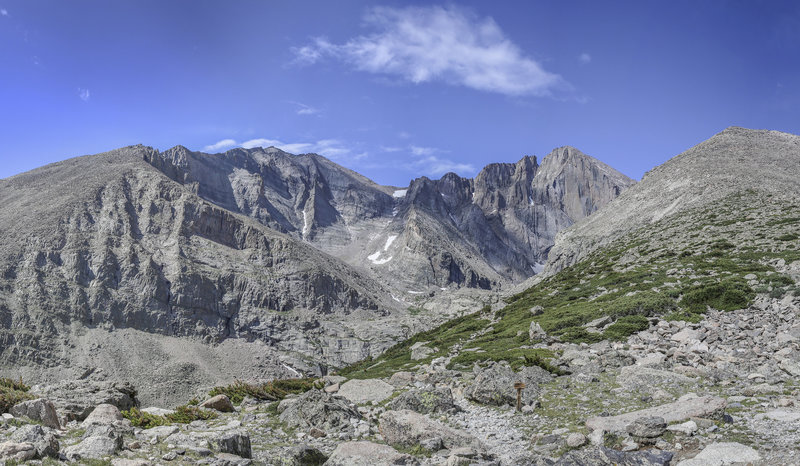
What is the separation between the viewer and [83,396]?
21.4 meters

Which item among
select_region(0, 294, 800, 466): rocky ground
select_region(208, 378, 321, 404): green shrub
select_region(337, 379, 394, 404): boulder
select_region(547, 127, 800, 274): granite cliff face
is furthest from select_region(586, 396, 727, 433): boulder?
select_region(547, 127, 800, 274): granite cliff face

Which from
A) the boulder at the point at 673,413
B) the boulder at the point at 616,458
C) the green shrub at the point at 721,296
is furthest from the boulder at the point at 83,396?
the green shrub at the point at 721,296

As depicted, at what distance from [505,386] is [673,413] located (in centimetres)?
759

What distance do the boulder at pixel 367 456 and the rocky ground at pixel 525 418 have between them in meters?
0.05

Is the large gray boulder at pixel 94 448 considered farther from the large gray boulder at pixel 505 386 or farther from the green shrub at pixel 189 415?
the large gray boulder at pixel 505 386

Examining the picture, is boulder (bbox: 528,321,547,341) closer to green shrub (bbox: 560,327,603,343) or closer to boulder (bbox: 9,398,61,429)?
green shrub (bbox: 560,327,603,343)

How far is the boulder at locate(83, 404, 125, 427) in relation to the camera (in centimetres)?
1775

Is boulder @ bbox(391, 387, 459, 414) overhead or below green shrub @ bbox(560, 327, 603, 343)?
below

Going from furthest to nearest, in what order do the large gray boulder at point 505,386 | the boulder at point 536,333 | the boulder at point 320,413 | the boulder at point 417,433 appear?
the boulder at point 536,333 < the large gray boulder at point 505,386 < the boulder at point 320,413 < the boulder at point 417,433

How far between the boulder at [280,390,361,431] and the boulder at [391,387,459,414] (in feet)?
6.74

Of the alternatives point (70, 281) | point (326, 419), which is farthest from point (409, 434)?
point (70, 281)

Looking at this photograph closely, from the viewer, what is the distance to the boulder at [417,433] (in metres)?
15.7

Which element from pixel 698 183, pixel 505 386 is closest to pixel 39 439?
pixel 505 386

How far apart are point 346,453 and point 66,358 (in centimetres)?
19301
